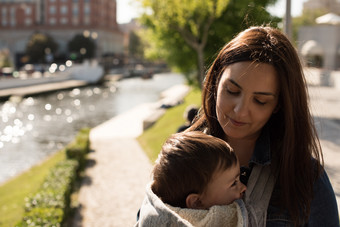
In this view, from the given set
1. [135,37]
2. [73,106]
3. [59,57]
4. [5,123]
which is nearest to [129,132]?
[5,123]

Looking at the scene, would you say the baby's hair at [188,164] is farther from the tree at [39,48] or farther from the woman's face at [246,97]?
the tree at [39,48]

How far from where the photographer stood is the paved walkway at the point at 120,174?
764 cm

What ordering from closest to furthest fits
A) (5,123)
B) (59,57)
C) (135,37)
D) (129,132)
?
(129,132) → (5,123) → (59,57) → (135,37)

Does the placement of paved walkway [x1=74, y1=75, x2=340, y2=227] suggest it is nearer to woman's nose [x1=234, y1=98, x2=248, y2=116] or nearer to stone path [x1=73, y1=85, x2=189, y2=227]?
stone path [x1=73, y1=85, x2=189, y2=227]

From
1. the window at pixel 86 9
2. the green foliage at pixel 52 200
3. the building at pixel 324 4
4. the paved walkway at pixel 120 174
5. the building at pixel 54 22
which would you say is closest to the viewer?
the green foliage at pixel 52 200

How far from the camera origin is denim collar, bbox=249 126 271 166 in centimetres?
184

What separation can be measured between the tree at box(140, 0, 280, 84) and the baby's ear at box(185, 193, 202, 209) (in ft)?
48.4

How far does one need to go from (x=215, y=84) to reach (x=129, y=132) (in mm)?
16002

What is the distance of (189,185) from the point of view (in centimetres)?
166

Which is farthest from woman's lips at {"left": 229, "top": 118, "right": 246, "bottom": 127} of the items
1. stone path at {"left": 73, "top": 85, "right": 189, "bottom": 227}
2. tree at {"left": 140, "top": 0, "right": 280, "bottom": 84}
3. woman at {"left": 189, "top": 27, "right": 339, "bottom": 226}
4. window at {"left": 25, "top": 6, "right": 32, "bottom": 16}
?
window at {"left": 25, "top": 6, "right": 32, "bottom": 16}

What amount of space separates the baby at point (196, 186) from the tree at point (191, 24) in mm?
14717

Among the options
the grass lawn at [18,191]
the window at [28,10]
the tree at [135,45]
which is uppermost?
the window at [28,10]

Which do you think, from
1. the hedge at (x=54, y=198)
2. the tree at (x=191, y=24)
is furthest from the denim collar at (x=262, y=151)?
the tree at (x=191, y=24)

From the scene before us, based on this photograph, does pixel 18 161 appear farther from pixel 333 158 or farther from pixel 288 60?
pixel 288 60
